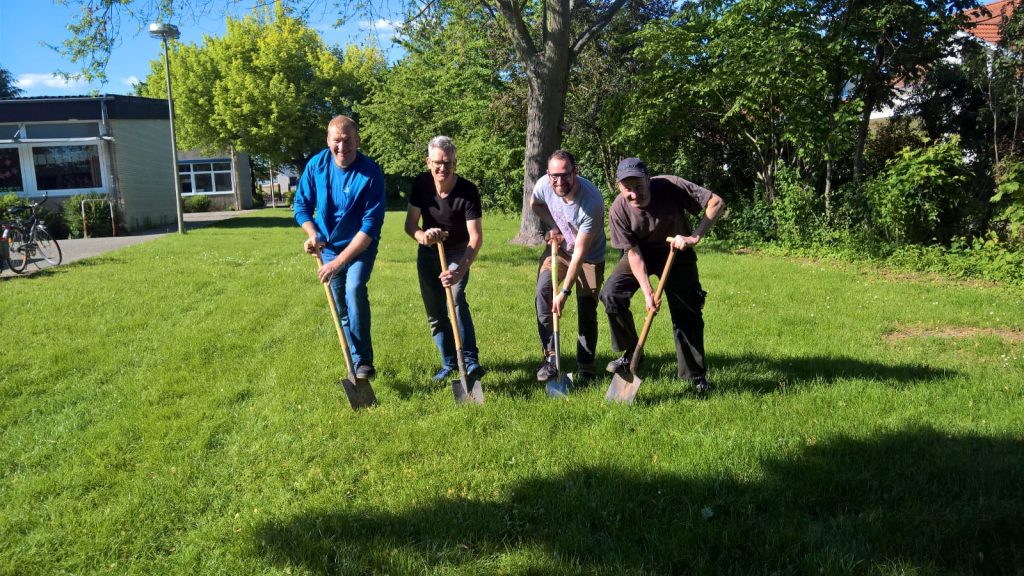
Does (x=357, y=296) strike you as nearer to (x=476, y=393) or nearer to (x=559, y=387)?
(x=476, y=393)

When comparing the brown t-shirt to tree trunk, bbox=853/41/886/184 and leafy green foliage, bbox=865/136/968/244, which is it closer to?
leafy green foliage, bbox=865/136/968/244

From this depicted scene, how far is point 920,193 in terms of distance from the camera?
35.7 ft

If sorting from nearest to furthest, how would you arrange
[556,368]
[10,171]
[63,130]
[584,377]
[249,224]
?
[556,368] → [584,377] → [10,171] → [63,130] → [249,224]

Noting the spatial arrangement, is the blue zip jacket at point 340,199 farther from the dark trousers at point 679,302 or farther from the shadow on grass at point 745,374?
the dark trousers at point 679,302

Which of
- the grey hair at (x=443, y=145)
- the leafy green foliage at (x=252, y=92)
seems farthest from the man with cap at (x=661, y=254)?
the leafy green foliage at (x=252, y=92)

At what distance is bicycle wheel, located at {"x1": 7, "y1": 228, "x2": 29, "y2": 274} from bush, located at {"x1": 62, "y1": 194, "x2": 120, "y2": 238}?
34.1 feet

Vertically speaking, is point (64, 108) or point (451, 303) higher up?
point (64, 108)

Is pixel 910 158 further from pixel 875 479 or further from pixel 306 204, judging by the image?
pixel 306 204

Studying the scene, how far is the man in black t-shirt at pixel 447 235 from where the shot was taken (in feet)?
16.7

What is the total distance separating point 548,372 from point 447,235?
4.24 feet

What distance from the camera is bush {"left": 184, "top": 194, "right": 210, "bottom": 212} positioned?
37.2 metres

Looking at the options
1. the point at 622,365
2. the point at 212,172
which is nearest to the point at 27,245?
the point at 622,365

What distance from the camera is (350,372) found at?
5.01m

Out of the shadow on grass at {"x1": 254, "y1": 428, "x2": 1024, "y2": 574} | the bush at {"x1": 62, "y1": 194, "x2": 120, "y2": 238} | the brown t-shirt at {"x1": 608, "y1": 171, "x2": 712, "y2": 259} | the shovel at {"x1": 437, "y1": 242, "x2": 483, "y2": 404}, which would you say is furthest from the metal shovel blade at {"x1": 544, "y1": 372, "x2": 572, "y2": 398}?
the bush at {"x1": 62, "y1": 194, "x2": 120, "y2": 238}
